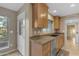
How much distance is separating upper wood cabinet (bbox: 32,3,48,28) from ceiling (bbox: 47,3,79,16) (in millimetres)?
115

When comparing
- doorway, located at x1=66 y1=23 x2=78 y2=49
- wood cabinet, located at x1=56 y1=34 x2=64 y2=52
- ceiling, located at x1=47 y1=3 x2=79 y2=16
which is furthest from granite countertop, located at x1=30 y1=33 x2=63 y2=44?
ceiling, located at x1=47 y1=3 x2=79 y2=16

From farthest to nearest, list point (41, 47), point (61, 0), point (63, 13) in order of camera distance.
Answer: point (63, 13)
point (41, 47)
point (61, 0)

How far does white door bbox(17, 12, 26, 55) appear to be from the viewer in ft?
4.60

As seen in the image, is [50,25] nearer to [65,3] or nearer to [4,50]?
[65,3]

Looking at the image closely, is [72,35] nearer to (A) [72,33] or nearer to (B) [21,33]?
(A) [72,33]

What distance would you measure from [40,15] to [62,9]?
0.40 meters

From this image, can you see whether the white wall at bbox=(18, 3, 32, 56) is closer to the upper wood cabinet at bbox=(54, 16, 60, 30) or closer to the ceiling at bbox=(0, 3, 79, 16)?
the ceiling at bbox=(0, 3, 79, 16)

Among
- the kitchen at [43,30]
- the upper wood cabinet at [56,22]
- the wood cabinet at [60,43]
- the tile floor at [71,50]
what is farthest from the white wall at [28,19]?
the wood cabinet at [60,43]

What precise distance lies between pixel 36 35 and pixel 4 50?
22.9 inches

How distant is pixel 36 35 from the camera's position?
1533mm

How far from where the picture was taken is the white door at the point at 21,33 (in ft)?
4.60

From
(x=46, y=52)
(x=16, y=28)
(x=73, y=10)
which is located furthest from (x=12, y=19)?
(x=73, y=10)

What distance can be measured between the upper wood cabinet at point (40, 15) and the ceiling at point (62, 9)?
115 mm

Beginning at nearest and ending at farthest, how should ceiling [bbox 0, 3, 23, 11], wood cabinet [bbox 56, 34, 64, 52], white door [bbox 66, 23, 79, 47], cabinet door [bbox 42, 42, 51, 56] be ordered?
1. ceiling [bbox 0, 3, 23, 11]
2. cabinet door [bbox 42, 42, 51, 56]
3. white door [bbox 66, 23, 79, 47]
4. wood cabinet [bbox 56, 34, 64, 52]
